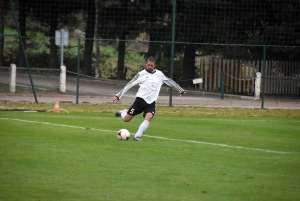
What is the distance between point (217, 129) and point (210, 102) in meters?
12.6

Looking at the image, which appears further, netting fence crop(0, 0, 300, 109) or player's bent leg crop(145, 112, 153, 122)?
netting fence crop(0, 0, 300, 109)

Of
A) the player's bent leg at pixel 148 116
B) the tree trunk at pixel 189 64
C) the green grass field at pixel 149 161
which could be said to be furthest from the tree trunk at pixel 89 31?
the player's bent leg at pixel 148 116

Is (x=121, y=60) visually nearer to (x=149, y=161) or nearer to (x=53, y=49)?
(x=53, y=49)

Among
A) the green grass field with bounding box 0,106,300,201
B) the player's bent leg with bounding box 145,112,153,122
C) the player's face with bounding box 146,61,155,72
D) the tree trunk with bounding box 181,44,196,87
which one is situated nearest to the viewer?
the green grass field with bounding box 0,106,300,201

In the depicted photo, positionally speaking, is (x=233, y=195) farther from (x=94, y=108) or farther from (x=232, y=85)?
(x=232, y=85)

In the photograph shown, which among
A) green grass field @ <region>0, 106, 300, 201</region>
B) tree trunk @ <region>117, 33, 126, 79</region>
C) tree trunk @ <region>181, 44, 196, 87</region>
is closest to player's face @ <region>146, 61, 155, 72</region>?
green grass field @ <region>0, 106, 300, 201</region>

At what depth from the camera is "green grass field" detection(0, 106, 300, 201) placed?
11.0 meters

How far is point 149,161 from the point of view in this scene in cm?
1412

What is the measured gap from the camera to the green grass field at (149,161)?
434 inches

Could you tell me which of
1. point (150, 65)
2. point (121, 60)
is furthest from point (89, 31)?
point (150, 65)

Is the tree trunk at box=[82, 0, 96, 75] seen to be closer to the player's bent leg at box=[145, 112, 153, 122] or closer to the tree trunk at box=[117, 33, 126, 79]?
the tree trunk at box=[117, 33, 126, 79]

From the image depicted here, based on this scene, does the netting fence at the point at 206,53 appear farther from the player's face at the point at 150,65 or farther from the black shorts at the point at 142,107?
the player's face at the point at 150,65

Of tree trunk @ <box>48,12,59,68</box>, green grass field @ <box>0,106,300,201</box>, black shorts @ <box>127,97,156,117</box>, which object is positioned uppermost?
tree trunk @ <box>48,12,59,68</box>

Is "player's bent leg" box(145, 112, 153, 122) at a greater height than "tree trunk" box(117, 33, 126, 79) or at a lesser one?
lesser
